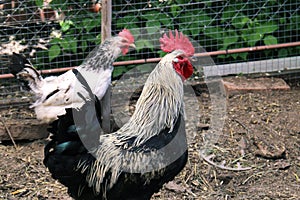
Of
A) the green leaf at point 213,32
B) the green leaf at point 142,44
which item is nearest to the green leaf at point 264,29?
the green leaf at point 213,32

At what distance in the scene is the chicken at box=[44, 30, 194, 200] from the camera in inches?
139

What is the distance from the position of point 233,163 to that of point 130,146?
1.49 metres

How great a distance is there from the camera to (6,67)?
20.2 feet

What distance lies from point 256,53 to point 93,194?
11.8 ft

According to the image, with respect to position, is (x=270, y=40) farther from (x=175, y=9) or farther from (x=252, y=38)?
(x=175, y=9)

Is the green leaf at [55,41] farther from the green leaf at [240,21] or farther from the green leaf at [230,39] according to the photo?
the green leaf at [240,21]

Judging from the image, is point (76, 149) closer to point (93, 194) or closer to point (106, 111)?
point (93, 194)

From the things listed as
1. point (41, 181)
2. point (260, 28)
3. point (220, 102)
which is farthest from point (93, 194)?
point (260, 28)

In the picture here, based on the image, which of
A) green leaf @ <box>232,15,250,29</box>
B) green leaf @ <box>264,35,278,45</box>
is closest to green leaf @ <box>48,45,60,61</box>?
→ green leaf @ <box>232,15,250,29</box>

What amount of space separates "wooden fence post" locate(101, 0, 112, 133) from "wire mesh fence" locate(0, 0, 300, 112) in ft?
3.31

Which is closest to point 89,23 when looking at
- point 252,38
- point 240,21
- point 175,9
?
point 175,9

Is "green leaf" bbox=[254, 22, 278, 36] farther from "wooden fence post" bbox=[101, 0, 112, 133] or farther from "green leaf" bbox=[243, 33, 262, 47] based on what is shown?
"wooden fence post" bbox=[101, 0, 112, 133]

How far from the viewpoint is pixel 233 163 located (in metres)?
4.92

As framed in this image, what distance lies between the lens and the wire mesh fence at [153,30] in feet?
20.1
